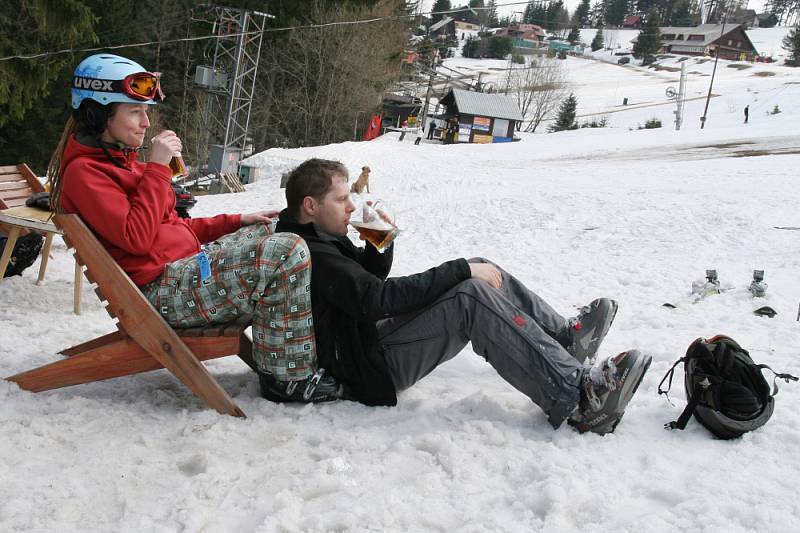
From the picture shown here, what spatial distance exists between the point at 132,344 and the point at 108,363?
0.18m

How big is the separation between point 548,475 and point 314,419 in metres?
1.17

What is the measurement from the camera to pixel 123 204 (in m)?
3.02

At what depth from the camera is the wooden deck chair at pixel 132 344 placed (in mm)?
3006

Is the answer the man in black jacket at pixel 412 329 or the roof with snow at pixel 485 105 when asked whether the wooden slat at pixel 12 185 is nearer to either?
the man in black jacket at pixel 412 329

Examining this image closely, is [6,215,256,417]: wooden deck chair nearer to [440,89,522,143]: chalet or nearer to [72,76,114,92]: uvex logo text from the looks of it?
[72,76,114,92]: uvex logo text

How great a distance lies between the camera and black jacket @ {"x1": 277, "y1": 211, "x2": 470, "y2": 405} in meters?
2.92

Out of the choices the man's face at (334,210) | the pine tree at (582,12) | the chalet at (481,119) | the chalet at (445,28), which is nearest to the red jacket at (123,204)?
the man's face at (334,210)

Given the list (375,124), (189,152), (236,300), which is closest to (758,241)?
(236,300)

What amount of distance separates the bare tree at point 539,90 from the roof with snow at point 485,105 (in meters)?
16.0

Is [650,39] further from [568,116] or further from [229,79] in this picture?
[229,79]

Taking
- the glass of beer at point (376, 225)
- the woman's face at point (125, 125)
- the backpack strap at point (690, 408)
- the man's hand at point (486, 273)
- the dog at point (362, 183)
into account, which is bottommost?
the dog at point (362, 183)

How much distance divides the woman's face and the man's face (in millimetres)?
972

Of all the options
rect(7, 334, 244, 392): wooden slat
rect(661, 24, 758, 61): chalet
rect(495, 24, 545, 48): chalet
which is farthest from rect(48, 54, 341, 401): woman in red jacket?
rect(661, 24, 758, 61): chalet

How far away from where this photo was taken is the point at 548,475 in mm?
2645
